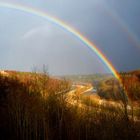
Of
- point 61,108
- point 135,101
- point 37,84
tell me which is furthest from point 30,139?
point 135,101

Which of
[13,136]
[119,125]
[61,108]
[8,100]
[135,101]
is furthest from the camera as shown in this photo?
[135,101]

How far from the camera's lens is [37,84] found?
32375 millimetres

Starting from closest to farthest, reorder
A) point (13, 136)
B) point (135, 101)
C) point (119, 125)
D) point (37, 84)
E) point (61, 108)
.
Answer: point (119, 125)
point (13, 136)
point (61, 108)
point (37, 84)
point (135, 101)

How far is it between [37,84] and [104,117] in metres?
11.4

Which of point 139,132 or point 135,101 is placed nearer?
point 139,132

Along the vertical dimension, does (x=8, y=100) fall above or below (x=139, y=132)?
above

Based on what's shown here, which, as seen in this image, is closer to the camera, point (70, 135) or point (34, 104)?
point (70, 135)

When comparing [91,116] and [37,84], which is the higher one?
[37,84]

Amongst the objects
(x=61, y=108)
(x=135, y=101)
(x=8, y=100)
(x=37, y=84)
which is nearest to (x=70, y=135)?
(x=61, y=108)

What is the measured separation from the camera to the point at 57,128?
23.2 metres

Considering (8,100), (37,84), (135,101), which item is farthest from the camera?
(135,101)

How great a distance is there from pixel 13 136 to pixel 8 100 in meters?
4.33

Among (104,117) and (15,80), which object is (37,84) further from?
(104,117)

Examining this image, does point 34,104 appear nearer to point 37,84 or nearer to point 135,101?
point 37,84
